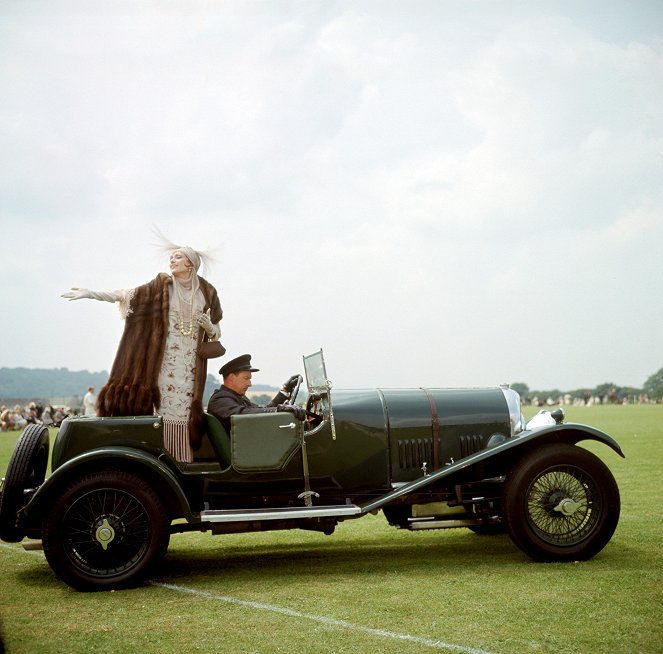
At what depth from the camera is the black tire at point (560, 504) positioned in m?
6.14

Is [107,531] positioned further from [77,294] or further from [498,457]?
[498,457]

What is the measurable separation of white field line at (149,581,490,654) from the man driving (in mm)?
1337

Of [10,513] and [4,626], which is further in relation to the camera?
[10,513]

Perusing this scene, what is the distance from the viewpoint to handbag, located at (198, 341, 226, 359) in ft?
21.1

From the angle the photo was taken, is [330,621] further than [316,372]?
No

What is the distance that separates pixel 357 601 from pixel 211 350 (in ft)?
7.71

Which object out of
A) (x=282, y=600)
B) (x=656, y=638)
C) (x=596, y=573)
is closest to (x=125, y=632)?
(x=282, y=600)

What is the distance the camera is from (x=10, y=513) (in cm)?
599

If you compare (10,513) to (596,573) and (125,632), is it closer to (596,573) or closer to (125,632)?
(125,632)

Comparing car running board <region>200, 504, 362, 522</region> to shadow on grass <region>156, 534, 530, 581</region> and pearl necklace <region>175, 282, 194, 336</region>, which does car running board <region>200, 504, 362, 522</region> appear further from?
pearl necklace <region>175, 282, 194, 336</region>

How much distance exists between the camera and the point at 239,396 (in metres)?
6.60

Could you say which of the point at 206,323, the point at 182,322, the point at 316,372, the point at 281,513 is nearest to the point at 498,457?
the point at 316,372

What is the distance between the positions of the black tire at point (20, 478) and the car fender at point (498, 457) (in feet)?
8.63

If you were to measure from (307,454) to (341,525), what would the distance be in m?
2.35
